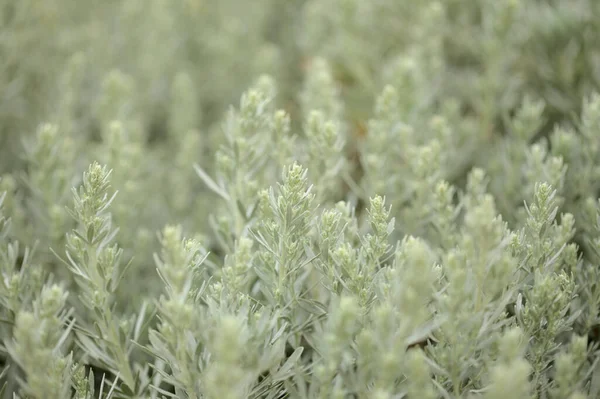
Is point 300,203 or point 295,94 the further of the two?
point 295,94

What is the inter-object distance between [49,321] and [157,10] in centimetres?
96

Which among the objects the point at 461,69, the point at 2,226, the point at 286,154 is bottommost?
the point at 2,226

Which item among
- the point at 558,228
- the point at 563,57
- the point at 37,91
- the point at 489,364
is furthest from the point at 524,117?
the point at 37,91

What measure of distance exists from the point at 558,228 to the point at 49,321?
60 cm

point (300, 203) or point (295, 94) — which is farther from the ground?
point (295, 94)

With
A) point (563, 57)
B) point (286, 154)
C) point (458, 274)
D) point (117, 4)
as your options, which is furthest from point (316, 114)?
point (117, 4)

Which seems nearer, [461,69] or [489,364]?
[489,364]

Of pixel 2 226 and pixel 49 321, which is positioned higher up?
pixel 2 226

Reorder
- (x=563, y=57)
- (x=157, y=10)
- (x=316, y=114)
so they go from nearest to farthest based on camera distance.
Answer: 1. (x=316, y=114)
2. (x=563, y=57)
3. (x=157, y=10)

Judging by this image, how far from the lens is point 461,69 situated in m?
1.31

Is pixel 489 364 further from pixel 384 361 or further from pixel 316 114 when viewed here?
pixel 316 114

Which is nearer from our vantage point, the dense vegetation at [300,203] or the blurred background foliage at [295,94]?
the dense vegetation at [300,203]

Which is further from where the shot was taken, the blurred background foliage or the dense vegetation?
the blurred background foliage

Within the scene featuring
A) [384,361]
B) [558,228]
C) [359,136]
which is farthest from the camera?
[359,136]
